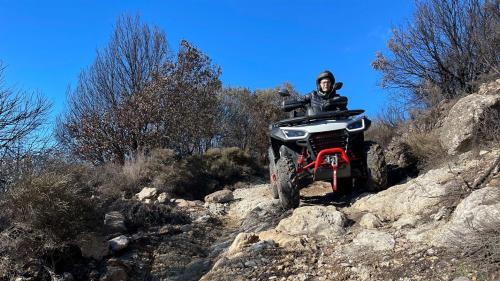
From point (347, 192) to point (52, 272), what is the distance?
175 inches

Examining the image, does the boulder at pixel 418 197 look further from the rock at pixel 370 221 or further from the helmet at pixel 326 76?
the helmet at pixel 326 76

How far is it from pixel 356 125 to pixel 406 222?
2036 millimetres

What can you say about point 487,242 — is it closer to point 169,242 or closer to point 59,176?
point 169,242

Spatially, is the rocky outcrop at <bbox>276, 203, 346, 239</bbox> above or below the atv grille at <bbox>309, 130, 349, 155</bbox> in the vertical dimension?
below

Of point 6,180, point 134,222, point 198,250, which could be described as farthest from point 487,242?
point 6,180

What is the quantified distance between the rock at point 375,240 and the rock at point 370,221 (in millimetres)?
315

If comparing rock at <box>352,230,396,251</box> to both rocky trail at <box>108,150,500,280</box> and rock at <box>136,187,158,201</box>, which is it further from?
rock at <box>136,187,158,201</box>

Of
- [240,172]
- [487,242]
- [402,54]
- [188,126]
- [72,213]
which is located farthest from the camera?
[188,126]

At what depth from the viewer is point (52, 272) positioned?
16.8 feet

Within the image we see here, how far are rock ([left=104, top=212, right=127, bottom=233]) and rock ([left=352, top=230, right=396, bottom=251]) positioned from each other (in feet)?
11.8

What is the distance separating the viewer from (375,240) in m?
4.46

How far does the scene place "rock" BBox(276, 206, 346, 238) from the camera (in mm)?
5168

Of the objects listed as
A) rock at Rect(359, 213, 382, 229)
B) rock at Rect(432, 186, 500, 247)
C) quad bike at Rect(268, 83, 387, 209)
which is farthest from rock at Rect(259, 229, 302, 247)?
rock at Rect(432, 186, 500, 247)

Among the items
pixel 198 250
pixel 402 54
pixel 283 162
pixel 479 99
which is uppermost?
pixel 402 54
